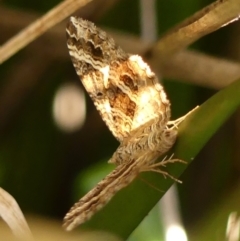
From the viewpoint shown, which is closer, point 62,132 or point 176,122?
point 176,122

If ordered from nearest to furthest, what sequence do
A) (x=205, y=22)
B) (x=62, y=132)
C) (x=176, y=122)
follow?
(x=205, y=22)
(x=176, y=122)
(x=62, y=132)

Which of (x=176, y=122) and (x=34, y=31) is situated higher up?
(x=34, y=31)

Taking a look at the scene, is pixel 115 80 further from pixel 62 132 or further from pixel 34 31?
pixel 62 132

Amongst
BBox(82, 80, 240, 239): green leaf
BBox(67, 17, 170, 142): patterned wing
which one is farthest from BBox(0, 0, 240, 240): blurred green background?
BBox(82, 80, 240, 239): green leaf

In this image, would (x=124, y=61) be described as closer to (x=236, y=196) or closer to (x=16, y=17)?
(x=236, y=196)

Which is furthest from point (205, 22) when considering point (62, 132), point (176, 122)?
point (62, 132)

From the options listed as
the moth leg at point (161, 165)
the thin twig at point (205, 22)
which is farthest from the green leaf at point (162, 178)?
the thin twig at point (205, 22)

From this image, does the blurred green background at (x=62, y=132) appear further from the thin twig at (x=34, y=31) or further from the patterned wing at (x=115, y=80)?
the thin twig at (x=34, y=31)
